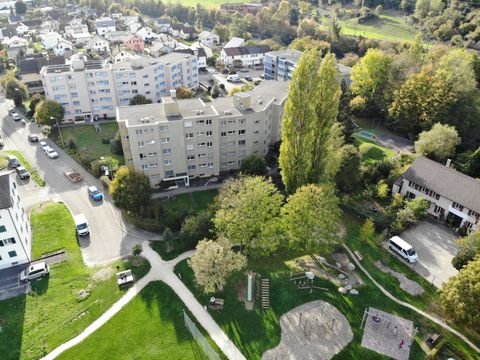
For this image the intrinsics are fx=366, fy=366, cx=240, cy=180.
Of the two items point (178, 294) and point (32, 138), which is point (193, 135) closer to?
point (178, 294)

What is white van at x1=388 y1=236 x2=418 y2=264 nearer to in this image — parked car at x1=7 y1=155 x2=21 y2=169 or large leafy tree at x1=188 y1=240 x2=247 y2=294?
large leafy tree at x1=188 y1=240 x2=247 y2=294

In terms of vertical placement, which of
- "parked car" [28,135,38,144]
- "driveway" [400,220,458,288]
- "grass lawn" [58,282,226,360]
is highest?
"driveway" [400,220,458,288]

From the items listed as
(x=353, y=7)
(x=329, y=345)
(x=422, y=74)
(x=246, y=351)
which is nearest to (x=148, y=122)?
(x=246, y=351)

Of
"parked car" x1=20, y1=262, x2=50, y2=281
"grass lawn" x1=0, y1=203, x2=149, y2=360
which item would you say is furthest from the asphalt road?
"parked car" x1=20, y1=262, x2=50, y2=281

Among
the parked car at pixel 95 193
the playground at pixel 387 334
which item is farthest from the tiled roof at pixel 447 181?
the parked car at pixel 95 193

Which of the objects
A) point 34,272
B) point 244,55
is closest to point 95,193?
point 34,272

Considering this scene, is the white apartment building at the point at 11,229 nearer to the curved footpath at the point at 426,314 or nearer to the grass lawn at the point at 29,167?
the grass lawn at the point at 29,167

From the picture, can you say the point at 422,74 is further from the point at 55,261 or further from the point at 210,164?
the point at 55,261
